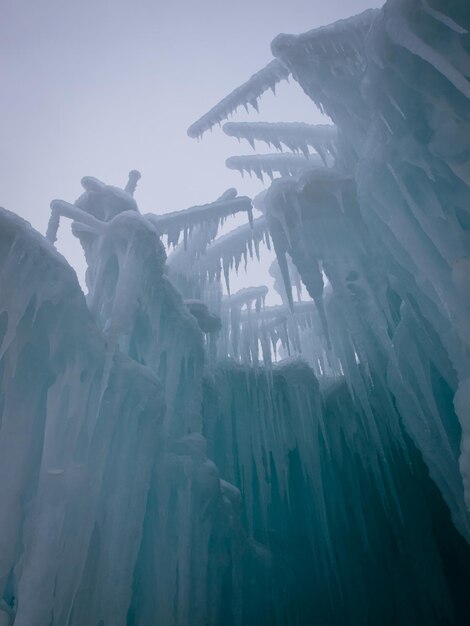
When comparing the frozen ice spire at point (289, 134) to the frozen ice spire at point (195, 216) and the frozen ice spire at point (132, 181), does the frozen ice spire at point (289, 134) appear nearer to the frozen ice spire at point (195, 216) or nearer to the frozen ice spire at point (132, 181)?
the frozen ice spire at point (195, 216)

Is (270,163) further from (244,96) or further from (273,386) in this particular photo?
(273,386)

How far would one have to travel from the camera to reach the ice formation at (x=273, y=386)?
16.6 ft

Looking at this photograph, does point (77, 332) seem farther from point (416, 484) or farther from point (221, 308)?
point (416, 484)

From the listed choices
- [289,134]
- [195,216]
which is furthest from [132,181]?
[289,134]

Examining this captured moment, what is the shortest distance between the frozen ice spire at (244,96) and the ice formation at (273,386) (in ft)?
0.15

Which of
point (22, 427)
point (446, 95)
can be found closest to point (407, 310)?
point (446, 95)

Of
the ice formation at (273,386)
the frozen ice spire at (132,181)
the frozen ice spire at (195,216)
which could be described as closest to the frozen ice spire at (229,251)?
the ice formation at (273,386)

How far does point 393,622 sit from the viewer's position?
29.7 ft

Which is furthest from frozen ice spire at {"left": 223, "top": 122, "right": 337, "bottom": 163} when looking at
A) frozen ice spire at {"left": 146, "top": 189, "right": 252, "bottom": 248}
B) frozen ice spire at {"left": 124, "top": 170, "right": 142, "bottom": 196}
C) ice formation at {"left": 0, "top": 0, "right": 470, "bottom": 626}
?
frozen ice spire at {"left": 124, "top": 170, "right": 142, "bottom": 196}

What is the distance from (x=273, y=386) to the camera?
10.7 metres

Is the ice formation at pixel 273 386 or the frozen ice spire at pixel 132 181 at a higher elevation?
the frozen ice spire at pixel 132 181

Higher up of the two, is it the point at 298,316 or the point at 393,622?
the point at 298,316

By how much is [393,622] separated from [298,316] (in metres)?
8.64

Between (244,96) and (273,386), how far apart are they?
24.1 feet
